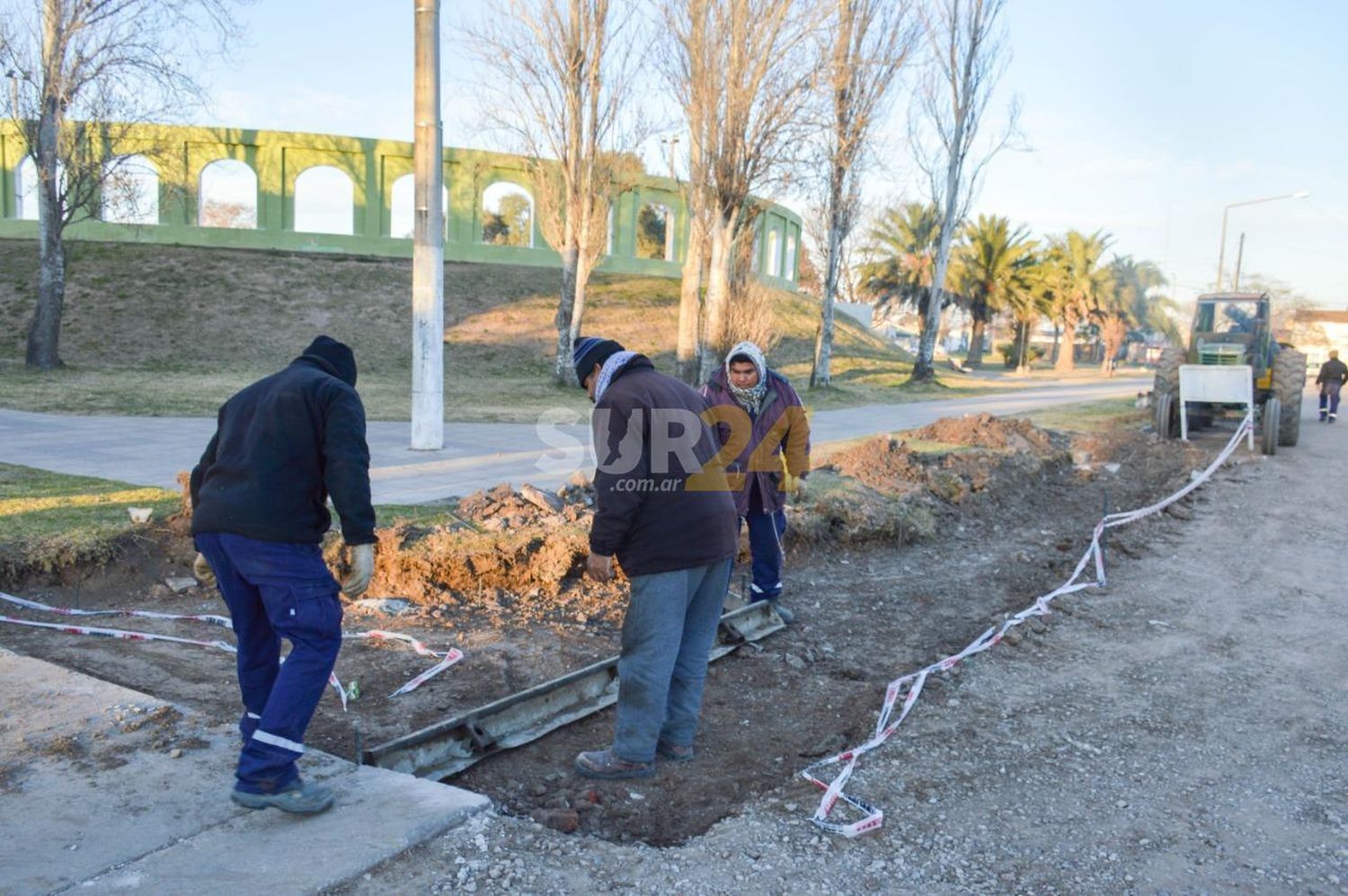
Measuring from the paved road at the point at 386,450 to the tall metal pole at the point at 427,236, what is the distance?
1.74 feet

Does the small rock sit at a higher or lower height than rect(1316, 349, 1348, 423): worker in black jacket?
lower

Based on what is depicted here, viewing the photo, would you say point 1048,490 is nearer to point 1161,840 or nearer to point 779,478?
point 779,478

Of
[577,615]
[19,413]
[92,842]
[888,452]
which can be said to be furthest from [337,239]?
[92,842]

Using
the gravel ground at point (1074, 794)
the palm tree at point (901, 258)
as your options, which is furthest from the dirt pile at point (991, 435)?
the palm tree at point (901, 258)

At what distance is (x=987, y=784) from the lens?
3.91 m

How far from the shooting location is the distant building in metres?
60.2

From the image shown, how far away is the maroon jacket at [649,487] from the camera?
368 cm

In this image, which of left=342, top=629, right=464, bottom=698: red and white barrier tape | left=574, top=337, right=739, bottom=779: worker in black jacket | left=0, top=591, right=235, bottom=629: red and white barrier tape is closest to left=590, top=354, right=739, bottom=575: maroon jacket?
left=574, top=337, right=739, bottom=779: worker in black jacket

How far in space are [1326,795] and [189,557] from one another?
6.51 m

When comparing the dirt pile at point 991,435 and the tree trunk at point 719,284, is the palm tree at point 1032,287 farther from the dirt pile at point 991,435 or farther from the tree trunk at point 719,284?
the dirt pile at point 991,435

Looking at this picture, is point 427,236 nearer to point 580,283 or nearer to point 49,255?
point 580,283

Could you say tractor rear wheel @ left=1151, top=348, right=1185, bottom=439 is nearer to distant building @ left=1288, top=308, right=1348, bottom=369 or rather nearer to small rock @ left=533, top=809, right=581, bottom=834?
small rock @ left=533, top=809, right=581, bottom=834

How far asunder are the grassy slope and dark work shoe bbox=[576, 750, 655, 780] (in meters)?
13.3

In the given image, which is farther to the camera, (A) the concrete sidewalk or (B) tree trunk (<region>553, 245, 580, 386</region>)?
(B) tree trunk (<region>553, 245, 580, 386</region>)
